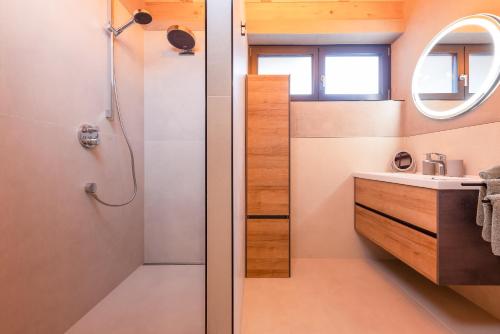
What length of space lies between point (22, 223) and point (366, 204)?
2187 millimetres

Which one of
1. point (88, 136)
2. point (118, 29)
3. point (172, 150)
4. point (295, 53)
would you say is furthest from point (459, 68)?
point (88, 136)

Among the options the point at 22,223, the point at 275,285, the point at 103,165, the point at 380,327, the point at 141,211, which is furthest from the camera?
the point at 141,211

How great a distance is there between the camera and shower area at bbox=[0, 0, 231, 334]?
114 cm

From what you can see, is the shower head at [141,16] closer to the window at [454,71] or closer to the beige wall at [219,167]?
the beige wall at [219,167]

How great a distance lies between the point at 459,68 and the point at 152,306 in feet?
8.33

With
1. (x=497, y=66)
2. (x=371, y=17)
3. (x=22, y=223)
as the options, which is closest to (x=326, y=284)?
(x=497, y=66)

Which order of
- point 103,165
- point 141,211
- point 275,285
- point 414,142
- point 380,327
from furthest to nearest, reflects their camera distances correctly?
point 414,142 → point 141,211 → point 275,285 → point 103,165 → point 380,327

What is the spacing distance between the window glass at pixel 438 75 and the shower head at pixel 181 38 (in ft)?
5.98

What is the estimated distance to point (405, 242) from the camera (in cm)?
151

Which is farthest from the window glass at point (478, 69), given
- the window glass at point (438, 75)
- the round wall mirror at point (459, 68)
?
the window glass at point (438, 75)

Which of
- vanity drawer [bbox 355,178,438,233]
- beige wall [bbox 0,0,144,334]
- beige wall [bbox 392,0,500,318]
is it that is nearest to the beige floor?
beige wall [bbox 392,0,500,318]

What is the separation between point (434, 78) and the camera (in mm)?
1996

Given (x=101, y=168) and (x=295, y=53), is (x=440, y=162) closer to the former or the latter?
(x=295, y=53)

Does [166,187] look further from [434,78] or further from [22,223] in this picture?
[434,78]
